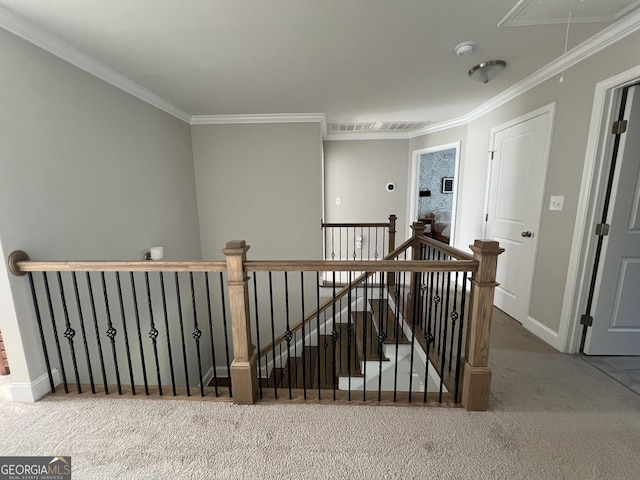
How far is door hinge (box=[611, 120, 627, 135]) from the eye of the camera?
179 cm

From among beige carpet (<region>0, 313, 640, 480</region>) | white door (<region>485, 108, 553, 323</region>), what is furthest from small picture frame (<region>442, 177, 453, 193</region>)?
beige carpet (<region>0, 313, 640, 480</region>)

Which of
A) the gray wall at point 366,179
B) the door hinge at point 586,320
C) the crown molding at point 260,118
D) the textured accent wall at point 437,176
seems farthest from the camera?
the textured accent wall at point 437,176

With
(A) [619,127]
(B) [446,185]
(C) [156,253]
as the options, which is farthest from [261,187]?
(B) [446,185]

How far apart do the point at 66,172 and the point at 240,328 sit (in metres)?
1.67

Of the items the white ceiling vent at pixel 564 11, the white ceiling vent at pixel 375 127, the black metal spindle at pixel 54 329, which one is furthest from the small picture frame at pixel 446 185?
the black metal spindle at pixel 54 329

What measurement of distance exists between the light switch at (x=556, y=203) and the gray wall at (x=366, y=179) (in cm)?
266

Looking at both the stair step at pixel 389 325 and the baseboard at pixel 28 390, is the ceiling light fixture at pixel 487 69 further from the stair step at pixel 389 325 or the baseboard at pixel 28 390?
the baseboard at pixel 28 390

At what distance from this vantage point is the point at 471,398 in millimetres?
1527

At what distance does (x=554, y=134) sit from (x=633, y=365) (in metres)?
1.89

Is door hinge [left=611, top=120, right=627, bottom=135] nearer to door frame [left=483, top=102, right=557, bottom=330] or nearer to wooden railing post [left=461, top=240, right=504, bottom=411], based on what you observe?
door frame [left=483, top=102, right=557, bottom=330]

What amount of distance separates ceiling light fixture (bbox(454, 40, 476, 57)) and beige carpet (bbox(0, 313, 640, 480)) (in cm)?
237

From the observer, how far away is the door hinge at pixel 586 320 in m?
2.06

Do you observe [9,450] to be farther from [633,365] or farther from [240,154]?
[633,365]

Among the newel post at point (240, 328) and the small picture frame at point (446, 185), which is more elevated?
the small picture frame at point (446, 185)
